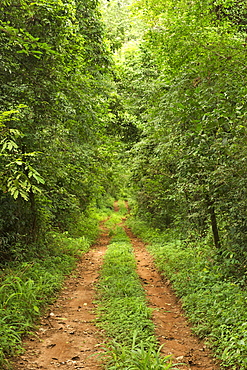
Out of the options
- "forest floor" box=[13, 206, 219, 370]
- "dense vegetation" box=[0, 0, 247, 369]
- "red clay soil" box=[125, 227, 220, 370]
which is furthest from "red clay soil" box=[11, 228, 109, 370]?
"red clay soil" box=[125, 227, 220, 370]

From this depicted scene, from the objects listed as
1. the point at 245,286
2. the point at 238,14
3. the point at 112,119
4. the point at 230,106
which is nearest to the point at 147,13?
the point at 238,14

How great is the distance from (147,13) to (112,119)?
526 cm

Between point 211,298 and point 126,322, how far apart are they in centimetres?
167

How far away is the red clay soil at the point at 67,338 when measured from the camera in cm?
413

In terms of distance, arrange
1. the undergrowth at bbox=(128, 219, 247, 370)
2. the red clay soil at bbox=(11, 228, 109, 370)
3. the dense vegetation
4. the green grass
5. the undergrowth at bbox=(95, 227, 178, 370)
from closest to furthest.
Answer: the undergrowth at bbox=(95, 227, 178, 370), the red clay soil at bbox=(11, 228, 109, 370), the undergrowth at bbox=(128, 219, 247, 370), the green grass, the dense vegetation

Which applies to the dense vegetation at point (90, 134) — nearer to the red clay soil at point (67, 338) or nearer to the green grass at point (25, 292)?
the green grass at point (25, 292)

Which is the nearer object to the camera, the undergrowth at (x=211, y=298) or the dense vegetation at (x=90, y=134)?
the undergrowth at (x=211, y=298)

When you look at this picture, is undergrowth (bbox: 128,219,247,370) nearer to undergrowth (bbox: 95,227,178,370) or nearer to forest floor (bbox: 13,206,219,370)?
forest floor (bbox: 13,206,219,370)

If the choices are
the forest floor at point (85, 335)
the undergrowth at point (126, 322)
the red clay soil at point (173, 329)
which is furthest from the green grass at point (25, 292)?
the red clay soil at point (173, 329)

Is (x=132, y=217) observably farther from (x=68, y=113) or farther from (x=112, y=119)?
(x=68, y=113)

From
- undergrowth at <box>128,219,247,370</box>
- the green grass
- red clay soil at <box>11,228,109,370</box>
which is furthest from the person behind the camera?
the green grass

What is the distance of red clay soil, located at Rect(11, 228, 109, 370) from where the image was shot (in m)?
4.13

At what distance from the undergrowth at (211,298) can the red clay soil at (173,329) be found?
0.15 metres

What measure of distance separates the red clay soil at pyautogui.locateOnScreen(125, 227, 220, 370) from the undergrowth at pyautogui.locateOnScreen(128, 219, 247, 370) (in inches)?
5.9
